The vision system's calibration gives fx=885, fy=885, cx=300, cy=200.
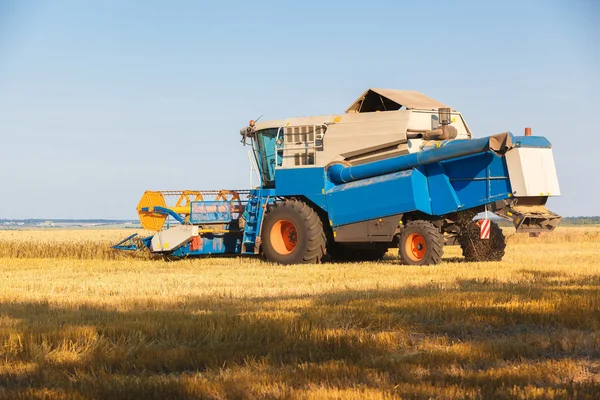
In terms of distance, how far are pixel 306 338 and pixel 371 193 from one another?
392 inches

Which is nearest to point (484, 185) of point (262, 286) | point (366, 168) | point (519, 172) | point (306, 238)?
point (519, 172)

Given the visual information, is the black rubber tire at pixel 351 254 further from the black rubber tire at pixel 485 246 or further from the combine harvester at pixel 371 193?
the black rubber tire at pixel 485 246

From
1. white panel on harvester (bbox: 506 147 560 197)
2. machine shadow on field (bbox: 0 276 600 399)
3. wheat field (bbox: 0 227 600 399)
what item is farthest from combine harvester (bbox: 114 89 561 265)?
machine shadow on field (bbox: 0 276 600 399)

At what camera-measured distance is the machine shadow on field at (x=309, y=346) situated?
20.5 feet

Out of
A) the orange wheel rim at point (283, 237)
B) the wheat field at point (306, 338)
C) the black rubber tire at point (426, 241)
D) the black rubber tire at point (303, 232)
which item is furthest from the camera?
the orange wheel rim at point (283, 237)

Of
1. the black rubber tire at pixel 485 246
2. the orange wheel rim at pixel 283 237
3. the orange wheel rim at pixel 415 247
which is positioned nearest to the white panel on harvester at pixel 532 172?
the black rubber tire at pixel 485 246

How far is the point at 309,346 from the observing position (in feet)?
25.2

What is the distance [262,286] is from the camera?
13.2m

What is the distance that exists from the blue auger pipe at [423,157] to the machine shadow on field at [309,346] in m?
5.77

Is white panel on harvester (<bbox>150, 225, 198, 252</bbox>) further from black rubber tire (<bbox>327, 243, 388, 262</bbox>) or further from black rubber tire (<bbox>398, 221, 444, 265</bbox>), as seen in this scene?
black rubber tire (<bbox>398, 221, 444, 265</bbox>)

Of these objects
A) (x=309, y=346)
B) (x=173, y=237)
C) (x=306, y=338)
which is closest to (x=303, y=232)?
(x=173, y=237)

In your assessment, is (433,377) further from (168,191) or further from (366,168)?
(168,191)

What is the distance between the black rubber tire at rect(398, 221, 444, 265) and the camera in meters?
16.9

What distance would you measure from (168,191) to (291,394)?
15.2 meters
